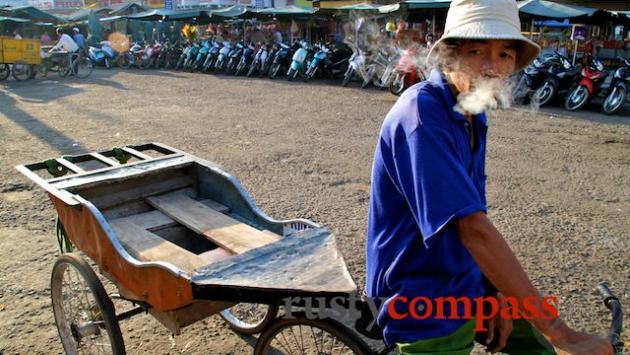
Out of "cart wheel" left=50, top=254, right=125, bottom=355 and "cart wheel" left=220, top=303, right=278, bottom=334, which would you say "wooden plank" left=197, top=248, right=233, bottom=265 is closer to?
"cart wheel" left=220, top=303, right=278, bottom=334

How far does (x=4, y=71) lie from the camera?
14.1 m

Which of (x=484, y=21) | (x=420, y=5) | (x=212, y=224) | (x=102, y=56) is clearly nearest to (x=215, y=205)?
(x=212, y=224)

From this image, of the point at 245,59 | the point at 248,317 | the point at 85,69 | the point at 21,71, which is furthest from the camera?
the point at 85,69

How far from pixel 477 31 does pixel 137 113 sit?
857 cm

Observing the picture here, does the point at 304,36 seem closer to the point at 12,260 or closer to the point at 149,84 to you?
the point at 149,84

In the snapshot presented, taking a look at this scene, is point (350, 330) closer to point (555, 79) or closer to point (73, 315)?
point (73, 315)

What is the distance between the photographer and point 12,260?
350 centimetres

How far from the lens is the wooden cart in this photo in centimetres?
170

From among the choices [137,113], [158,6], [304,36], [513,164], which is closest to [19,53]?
[137,113]

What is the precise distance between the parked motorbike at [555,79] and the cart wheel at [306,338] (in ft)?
28.2

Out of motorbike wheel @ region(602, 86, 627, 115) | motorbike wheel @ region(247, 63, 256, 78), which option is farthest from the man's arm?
motorbike wheel @ region(247, 63, 256, 78)

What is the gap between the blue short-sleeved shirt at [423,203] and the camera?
1.20 metres

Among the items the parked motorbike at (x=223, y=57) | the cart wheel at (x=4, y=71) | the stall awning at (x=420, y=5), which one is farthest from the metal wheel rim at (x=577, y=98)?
the cart wheel at (x=4, y=71)

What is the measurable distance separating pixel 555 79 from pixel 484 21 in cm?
945
